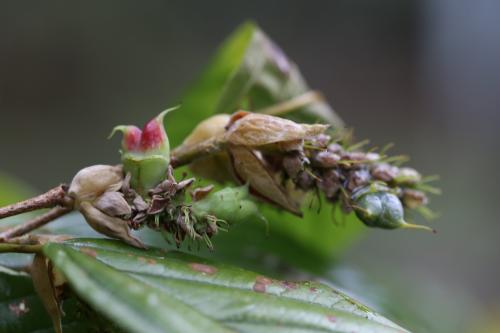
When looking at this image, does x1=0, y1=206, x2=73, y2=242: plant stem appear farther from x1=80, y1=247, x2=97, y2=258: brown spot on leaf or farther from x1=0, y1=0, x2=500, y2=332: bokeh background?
x1=0, y1=0, x2=500, y2=332: bokeh background

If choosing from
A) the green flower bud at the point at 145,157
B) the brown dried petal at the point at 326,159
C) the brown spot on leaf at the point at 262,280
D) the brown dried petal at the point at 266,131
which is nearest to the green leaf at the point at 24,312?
the green flower bud at the point at 145,157

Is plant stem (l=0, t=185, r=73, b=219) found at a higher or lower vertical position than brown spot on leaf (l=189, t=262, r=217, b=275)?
lower

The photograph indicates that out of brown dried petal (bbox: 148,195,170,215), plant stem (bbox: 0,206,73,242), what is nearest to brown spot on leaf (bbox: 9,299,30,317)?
plant stem (bbox: 0,206,73,242)

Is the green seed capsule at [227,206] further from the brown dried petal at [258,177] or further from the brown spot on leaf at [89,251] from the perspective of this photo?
the brown spot on leaf at [89,251]

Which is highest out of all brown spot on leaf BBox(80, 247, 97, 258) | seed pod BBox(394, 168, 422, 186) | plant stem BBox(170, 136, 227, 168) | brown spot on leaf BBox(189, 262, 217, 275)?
seed pod BBox(394, 168, 422, 186)

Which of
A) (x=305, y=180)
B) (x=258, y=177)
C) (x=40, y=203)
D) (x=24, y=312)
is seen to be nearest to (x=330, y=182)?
(x=305, y=180)

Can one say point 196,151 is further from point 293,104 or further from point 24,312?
point 293,104

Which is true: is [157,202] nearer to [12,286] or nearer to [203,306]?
[203,306]
